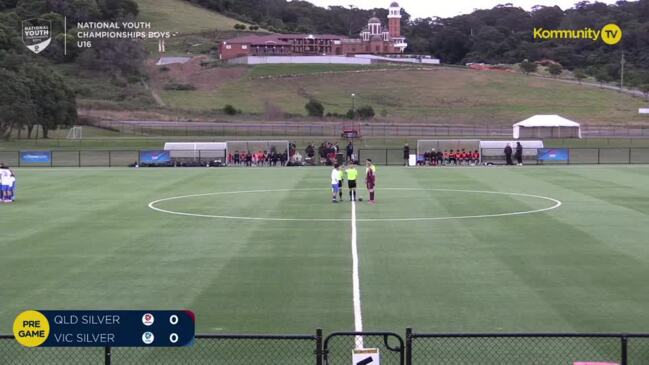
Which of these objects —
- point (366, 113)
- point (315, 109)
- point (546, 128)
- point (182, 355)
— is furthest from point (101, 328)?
point (315, 109)

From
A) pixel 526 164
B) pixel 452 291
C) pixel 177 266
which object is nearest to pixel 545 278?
pixel 452 291

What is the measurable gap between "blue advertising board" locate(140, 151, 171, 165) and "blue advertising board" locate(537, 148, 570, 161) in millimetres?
28530

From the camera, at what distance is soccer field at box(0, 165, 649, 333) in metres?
17.4

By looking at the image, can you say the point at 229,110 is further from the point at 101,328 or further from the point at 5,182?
the point at 101,328

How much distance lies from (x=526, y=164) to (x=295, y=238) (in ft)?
145

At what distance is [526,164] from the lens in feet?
224

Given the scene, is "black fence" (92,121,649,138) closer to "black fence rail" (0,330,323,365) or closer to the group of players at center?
the group of players at center

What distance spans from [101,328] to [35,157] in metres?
62.7

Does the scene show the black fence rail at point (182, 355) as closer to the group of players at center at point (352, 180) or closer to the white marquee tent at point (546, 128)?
the group of players at center at point (352, 180)

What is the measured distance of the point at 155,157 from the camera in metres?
68.4

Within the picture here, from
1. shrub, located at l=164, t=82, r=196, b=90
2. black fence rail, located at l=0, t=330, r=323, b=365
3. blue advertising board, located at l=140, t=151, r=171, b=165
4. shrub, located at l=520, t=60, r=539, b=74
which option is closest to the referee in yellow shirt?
black fence rail, located at l=0, t=330, r=323, b=365

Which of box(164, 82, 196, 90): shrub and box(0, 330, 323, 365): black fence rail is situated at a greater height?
box(164, 82, 196, 90): shrub

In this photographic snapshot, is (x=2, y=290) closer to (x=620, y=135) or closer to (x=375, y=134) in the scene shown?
(x=375, y=134)

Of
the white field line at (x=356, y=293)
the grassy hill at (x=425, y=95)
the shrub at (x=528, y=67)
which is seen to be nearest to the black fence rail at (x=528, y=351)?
the white field line at (x=356, y=293)
